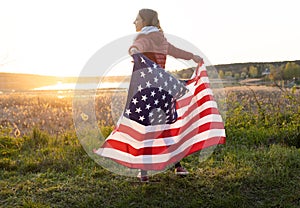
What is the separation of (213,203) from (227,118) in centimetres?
383

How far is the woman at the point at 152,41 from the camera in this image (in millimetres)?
5000

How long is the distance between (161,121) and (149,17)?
1270mm

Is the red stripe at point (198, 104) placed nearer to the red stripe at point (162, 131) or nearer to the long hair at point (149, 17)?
the red stripe at point (162, 131)

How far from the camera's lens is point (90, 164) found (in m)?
6.22

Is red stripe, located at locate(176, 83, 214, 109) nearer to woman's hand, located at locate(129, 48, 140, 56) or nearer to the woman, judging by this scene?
the woman

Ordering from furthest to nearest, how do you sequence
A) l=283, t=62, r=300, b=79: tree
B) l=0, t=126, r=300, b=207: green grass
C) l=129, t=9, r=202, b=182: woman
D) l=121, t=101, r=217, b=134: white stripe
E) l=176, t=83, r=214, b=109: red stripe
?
1. l=283, t=62, r=300, b=79: tree
2. l=176, t=83, r=214, b=109: red stripe
3. l=121, t=101, r=217, b=134: white stripe
4. l=129, t=9, r=202, b=182: woman
5. l=0, t=126, r=300, b=207: green grass

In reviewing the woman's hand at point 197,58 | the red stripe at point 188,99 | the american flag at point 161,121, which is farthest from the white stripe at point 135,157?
the woman's hand at point 197,58

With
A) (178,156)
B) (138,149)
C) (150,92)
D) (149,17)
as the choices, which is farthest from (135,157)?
(149,17)

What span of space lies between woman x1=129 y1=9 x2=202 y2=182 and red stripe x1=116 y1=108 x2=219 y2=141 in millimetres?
810

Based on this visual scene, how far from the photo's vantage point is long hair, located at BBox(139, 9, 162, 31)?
5090 millimetres

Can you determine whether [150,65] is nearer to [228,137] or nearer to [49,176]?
[49,176]

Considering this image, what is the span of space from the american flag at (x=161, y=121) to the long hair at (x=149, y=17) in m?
0.46

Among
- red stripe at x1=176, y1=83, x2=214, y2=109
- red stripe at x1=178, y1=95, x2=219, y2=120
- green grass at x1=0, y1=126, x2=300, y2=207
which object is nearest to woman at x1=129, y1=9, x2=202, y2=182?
red stripe at x1=176, y1=83, x2=214, y2=109

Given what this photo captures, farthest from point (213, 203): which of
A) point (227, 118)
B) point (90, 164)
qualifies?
point (227, 118)
